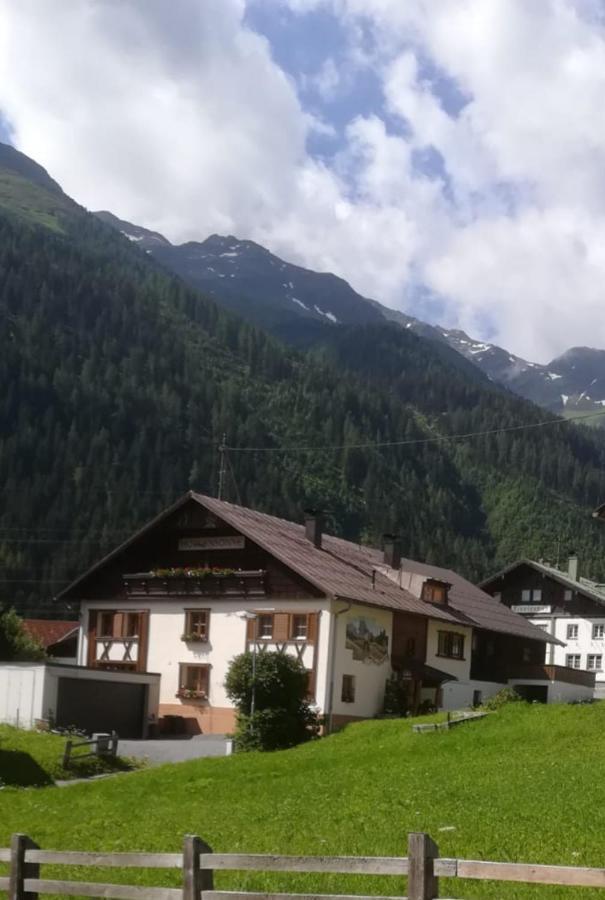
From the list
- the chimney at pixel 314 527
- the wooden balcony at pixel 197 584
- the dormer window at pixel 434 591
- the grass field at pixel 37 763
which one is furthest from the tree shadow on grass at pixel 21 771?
the dormer window at pixel 434 591

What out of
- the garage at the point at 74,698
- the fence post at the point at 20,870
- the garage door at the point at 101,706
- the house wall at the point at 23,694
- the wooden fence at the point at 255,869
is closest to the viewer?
the wooden fence at the point at 255,869

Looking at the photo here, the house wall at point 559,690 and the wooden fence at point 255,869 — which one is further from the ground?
the wooden fence at point 255,869

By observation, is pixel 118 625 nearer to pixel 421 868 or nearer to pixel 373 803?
pixel 373 803

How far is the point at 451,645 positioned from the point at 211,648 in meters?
12.2

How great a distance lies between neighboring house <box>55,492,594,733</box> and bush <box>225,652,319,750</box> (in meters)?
4.60

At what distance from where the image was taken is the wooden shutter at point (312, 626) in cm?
4838

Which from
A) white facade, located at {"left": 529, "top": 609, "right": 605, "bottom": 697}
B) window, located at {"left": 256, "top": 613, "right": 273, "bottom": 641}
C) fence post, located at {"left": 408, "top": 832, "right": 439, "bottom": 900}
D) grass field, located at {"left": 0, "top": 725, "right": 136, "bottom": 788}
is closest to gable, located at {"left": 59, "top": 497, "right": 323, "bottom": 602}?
window, located at {"left": 256, "top": 613, "right": 273, "bottom": 641}

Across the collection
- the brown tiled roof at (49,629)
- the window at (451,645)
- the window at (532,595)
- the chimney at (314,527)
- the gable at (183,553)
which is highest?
the chimney at (314,527)

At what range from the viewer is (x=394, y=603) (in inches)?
2050

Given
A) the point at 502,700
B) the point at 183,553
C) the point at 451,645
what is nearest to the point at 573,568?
the point at 451,645

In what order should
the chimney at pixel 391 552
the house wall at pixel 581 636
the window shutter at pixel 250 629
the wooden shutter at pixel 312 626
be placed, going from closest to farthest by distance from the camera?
the wooden shutter at pixel 312 626 → the window shutter at pixel 250 629 → the chimney at pixel 391 552 → the house wall at pixel 581 636

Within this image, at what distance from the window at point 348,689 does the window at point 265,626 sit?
3.54m

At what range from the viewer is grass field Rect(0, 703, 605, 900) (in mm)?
16922

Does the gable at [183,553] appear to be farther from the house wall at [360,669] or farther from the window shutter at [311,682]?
the window shutter at [311,682]
